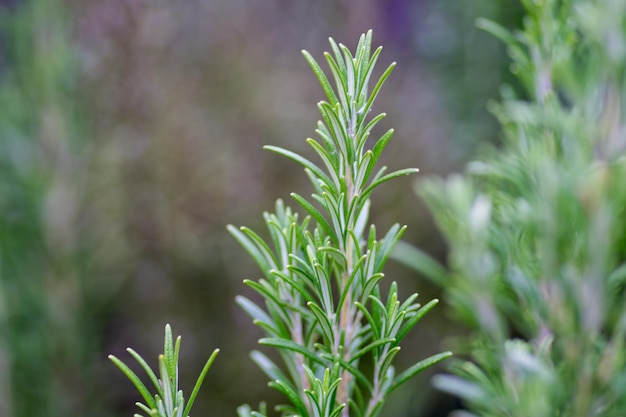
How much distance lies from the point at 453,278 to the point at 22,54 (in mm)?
733

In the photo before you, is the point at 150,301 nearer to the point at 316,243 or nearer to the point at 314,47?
the point at 314,47

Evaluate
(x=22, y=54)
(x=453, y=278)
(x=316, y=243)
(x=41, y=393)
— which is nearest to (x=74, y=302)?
(x=41, y=393)

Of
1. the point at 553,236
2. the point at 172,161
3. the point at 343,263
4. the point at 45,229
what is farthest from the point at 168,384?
the point at 172,161

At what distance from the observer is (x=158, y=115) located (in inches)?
46.4

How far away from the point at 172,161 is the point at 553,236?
915 millimetres

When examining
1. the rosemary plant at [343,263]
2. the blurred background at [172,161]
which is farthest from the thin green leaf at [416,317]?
the blurred background at [172,161]

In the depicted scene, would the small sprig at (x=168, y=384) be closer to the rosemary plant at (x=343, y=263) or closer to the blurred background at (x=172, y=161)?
the rosemary plant at (x=343, y=263)

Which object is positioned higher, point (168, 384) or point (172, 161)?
point (172, 161)

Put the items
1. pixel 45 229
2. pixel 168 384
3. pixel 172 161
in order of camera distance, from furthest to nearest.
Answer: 1. pixel 172 161
2. pixel 45 229
3. pixel 168 384

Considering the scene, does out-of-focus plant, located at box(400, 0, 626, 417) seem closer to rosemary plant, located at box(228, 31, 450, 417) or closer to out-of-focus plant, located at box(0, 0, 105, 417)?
rosemary plant, located at box(228, 31, 450, 417)

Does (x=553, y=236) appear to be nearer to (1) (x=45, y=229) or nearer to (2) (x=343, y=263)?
(2) (x=343, y=263)

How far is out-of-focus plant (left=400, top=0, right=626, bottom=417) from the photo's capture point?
358 mm

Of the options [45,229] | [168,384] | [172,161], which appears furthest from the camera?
[172,161]

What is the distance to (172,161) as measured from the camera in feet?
3.87
